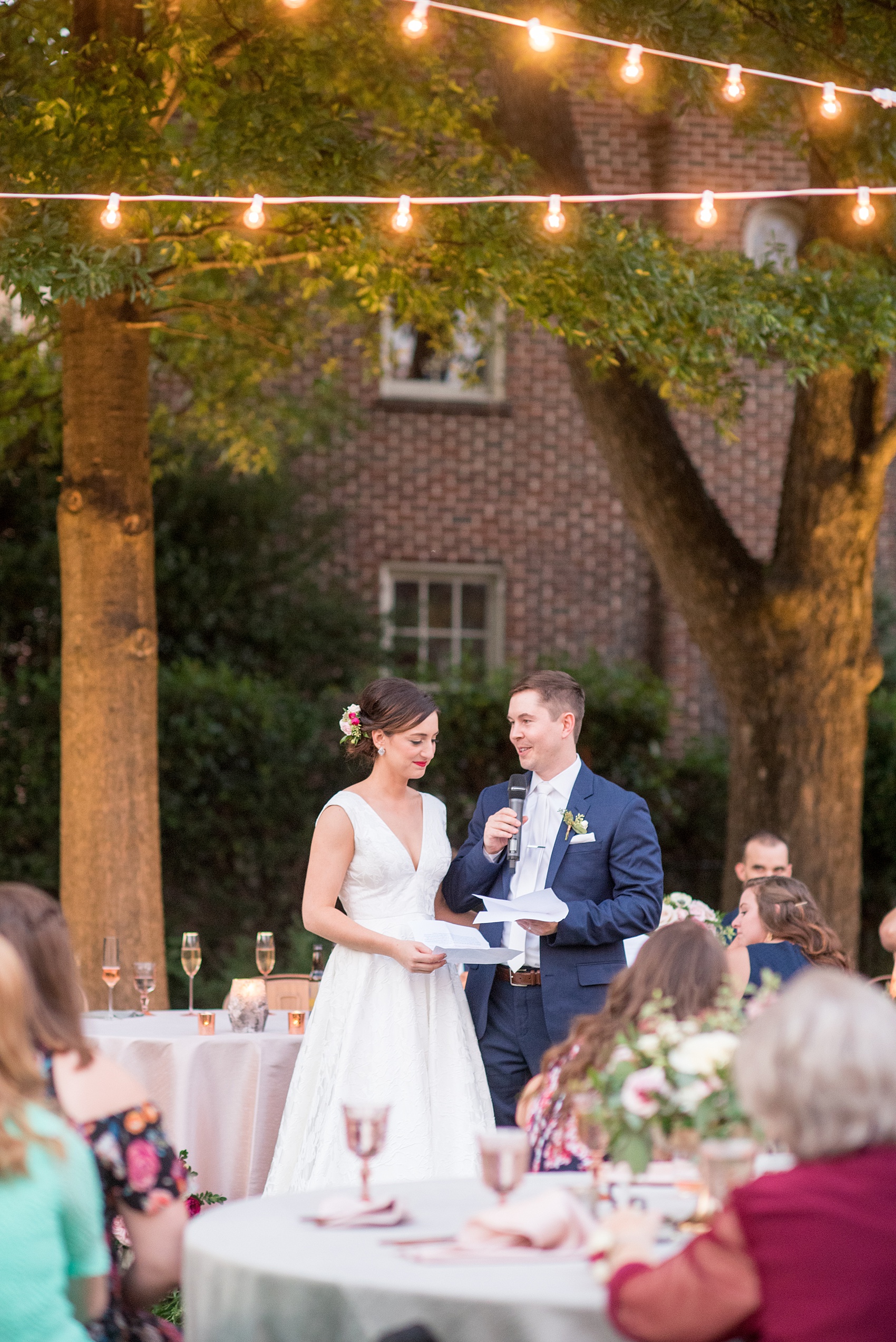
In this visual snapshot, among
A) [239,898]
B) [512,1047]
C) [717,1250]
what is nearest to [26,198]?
[512,1047]

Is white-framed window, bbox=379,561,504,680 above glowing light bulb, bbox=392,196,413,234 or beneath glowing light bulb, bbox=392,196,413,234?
beneath

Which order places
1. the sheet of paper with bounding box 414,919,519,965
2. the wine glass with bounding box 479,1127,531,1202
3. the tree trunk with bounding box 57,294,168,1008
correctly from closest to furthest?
the wine glass with bounding box 479,1127,531,1202 → the sheet of paper with bounding box 414,919,519,965 → the tree trunk with bounding box 57,294,168,1008

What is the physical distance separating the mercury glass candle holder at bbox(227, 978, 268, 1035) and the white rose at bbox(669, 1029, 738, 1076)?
2971 mm

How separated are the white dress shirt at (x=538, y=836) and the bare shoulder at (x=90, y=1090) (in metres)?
1.97

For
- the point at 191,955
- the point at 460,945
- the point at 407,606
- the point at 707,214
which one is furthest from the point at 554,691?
the point at 407,606

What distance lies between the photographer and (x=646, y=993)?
285cm

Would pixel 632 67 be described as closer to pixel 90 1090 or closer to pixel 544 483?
pixel 90 1090

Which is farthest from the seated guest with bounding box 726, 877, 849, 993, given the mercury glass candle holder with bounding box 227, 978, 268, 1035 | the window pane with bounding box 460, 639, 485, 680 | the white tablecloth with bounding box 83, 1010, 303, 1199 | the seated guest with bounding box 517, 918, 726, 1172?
the window pane with bounding box 460, 639, 485, 680

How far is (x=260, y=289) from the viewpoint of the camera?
33.8 ft

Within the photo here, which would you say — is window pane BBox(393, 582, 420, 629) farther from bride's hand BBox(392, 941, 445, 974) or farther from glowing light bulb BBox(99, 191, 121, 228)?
bride's hand BBox(392, 941, 445, 974)

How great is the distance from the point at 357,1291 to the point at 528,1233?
1.04ft

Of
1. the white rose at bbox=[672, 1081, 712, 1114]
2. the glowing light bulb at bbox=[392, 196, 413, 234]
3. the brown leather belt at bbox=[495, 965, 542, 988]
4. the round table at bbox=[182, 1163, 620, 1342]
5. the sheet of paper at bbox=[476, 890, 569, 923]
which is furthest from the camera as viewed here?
the glowing light bulb at bbox=[392, 196, 413, 234]

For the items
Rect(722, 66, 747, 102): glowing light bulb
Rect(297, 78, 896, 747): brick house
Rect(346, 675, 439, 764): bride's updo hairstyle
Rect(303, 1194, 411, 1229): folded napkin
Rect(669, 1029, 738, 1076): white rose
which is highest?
Rect(722, 66, 747, 102): glowing light bulb

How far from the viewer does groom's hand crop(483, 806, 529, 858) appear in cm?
424
